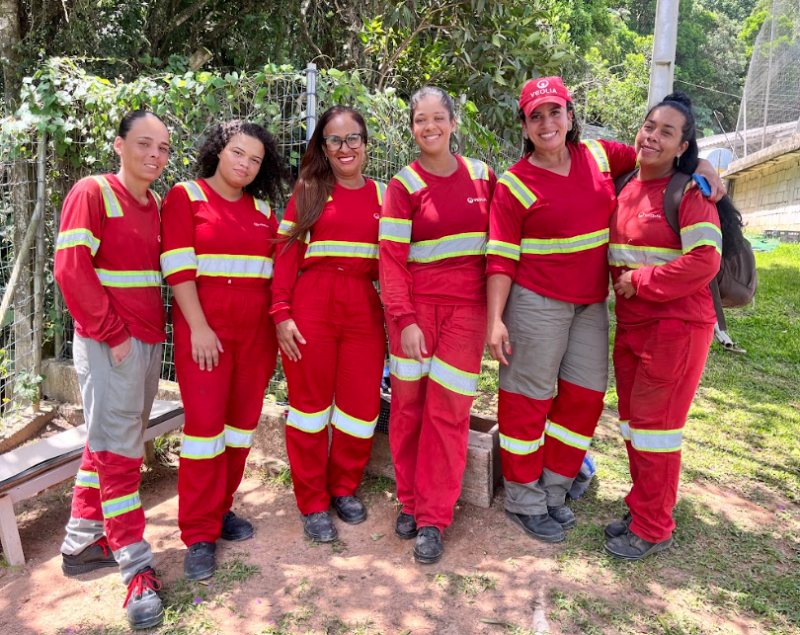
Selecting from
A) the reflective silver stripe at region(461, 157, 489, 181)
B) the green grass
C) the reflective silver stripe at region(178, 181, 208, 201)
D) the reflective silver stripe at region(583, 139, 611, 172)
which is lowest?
the green grass

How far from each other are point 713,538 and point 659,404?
0.92 metres

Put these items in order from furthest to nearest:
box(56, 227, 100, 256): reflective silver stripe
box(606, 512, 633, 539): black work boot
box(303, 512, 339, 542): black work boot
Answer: box(303, 512, 339, 542): black work boot < box(606, 512, 633, 539): black work boot < box(56, 227, 100, 256): reflective silver stripe

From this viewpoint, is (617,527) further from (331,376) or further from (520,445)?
(331,376)

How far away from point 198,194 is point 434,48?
3659 mm

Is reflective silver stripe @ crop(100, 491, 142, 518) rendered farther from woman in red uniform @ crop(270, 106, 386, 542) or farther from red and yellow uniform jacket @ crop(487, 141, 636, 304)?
red and yellow uniform jacket @ crop(487, 141, 636, 304)

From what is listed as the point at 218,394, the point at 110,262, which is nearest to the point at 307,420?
the point at 218,394

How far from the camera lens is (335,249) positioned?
315 centimetres

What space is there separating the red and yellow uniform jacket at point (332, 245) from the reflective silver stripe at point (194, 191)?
410 mm

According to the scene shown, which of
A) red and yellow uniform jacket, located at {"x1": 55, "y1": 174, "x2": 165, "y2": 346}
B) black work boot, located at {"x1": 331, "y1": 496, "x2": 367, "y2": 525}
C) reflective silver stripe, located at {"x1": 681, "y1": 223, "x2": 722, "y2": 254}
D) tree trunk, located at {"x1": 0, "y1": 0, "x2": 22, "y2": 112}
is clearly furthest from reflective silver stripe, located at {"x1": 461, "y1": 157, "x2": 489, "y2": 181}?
tree trunk, located at {"x1": 0, "y1": 0, "x2": 22, "y2": 112}

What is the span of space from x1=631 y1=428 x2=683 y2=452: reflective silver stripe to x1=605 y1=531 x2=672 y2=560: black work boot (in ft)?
1.59

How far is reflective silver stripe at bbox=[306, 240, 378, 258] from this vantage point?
315cm

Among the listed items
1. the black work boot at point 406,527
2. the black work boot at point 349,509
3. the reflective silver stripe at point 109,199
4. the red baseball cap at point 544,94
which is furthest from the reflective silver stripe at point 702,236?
the reflective silver stripe at point 109,199

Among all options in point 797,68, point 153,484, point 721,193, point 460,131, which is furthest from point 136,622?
point 797,68

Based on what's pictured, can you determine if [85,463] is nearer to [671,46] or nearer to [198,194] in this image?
[198,194]
